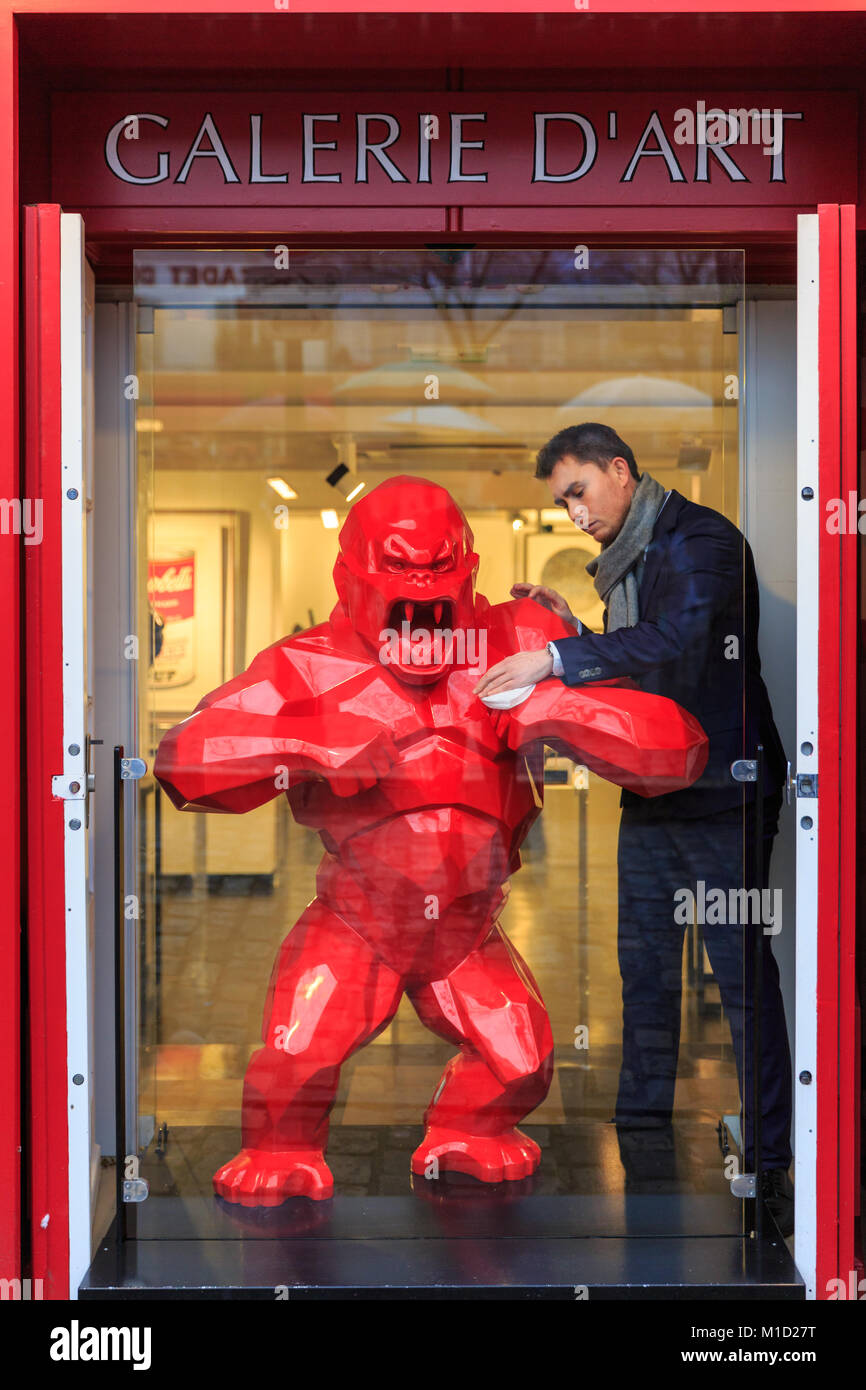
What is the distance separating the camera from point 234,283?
2.55m

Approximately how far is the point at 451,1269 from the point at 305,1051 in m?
0.51

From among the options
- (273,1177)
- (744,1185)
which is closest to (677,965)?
Result: (744,1185)

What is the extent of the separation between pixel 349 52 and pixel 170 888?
1782 millimetres

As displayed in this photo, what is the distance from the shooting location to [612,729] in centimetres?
245

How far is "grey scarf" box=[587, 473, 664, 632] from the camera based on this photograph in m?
2.56

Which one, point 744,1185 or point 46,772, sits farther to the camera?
point 744,1185

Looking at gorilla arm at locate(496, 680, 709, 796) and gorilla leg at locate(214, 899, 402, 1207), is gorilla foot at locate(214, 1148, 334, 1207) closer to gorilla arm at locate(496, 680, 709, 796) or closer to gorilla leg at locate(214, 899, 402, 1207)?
gorilla leg at locate(214, 899, 402, 1207)

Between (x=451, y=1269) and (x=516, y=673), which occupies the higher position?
(x=516, y=673)

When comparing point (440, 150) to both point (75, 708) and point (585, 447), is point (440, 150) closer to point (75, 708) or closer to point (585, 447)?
point (585, 447)

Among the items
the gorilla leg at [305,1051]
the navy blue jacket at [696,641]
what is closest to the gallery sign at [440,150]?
the navy blue jacket at [696,641]

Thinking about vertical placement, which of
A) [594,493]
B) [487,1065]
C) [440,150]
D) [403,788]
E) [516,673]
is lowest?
[487,1065]

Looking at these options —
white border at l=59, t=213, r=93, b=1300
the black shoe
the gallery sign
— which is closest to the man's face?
the gallery sign

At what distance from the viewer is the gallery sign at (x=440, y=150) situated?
99.3 inches

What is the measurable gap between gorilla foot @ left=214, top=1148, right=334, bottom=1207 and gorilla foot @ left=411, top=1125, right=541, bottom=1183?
0.21 metres
